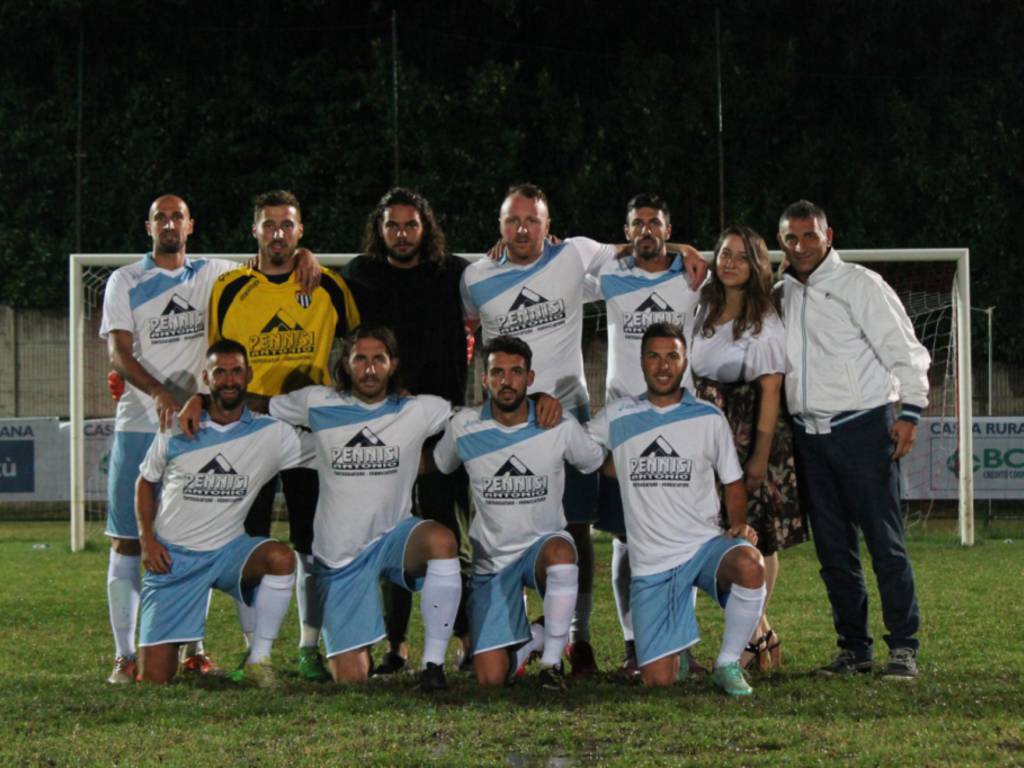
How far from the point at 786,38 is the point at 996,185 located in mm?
3264

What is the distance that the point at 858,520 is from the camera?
5.28 meters

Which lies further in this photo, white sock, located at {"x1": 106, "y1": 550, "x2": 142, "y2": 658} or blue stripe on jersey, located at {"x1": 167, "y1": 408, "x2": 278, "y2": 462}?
white sock, located at {"x1": 106, "y1": 550, "x2": 142, "y2": 658}

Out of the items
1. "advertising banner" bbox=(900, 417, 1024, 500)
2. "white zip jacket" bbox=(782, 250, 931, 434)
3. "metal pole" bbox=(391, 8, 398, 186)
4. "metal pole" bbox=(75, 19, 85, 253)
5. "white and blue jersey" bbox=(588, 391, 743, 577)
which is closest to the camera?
"white and blue jersey" bbox=(588, 391, 743, 577)

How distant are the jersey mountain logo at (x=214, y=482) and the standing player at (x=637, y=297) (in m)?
1.42

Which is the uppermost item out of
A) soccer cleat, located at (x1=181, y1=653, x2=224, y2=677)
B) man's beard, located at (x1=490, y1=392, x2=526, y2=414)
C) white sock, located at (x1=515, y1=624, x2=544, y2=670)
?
man's beard, located at (x1=490, y1=392, x2=526, y2=414)

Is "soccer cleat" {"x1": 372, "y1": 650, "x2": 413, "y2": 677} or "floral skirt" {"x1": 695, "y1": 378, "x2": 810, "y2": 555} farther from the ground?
"floral skirt" {"x1": 695, "y1": 378, "x2": 810, "y2": 555}

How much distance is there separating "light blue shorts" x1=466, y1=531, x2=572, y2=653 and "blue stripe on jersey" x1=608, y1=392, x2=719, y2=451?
0.41m

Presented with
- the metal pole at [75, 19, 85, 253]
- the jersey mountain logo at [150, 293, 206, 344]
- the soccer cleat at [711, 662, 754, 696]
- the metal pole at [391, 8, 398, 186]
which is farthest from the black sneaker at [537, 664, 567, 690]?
the metal pole at [75, 19, 85, 253]

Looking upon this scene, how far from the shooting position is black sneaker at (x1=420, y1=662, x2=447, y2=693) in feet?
16.0

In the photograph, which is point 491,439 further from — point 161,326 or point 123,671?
point 123,671

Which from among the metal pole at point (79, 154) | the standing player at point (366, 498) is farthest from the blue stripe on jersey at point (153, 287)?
the metal pole at point (79, 154)

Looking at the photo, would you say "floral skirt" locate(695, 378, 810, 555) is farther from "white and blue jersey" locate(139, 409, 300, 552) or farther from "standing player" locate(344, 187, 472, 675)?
"white and blue jersey" locate(139, 409, 300, 552)

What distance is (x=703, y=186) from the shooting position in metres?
17.4

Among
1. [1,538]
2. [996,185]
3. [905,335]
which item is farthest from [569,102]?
[905,335]
